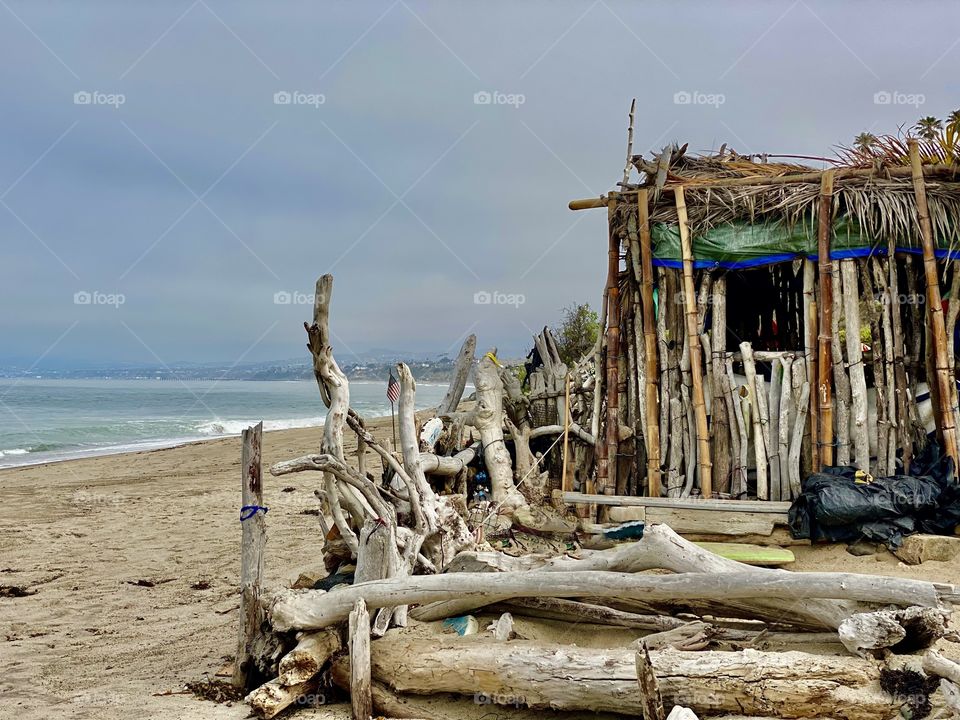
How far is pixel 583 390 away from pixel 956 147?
459 centimetres

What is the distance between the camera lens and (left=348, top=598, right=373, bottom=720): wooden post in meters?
4.78

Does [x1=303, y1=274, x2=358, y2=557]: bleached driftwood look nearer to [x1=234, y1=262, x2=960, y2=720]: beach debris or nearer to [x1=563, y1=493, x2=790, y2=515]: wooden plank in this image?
[x1=234, y1=262, x2=960, y2=720]: beach debris

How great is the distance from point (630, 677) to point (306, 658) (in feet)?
6.61

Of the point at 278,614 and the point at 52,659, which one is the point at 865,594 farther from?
the point at 52,659

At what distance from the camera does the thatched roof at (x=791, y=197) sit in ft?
24.5

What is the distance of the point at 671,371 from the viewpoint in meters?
8.29

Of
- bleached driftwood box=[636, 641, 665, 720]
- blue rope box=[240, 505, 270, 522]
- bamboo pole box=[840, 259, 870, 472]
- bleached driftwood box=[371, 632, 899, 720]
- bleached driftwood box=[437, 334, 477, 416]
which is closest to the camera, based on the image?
bleached driftwood box=[636, 641, 665, 720]

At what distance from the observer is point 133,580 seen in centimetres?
907

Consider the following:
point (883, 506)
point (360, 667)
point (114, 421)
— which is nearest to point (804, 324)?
point (883, 506)

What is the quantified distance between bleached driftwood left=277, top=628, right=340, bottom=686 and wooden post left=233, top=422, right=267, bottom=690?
14.8 inches

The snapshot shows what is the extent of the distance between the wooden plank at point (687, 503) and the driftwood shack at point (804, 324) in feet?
0.52

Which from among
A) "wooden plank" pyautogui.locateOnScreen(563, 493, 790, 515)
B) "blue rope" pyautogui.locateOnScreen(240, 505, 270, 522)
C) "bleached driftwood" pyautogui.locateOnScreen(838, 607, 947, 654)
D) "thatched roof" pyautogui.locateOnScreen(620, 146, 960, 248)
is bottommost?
"bleached driftwood" pyautogui.locateOnScreen(838, 607, 947, 654)

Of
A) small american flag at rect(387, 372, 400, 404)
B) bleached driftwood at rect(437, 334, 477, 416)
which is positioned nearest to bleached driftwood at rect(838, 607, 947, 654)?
small american flag at rect(387, 372, 400, 404)

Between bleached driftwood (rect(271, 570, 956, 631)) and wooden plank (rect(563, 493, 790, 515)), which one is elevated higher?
wooden plank (rect(563, 493, 790, 515))
